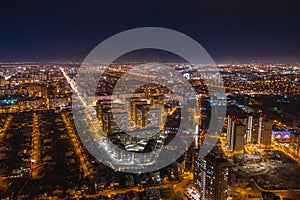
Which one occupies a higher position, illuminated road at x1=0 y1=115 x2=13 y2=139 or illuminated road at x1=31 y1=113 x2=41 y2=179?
illuminated road at x1=0 y1=115 x2=13 y2=139

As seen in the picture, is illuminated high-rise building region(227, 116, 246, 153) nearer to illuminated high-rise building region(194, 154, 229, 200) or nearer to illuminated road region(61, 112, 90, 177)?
illuminated high-rise building region(194, 154, 229, 200)

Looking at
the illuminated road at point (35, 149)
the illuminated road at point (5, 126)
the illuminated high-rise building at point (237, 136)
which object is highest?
the illuminated high-rise building at point (237, 136)

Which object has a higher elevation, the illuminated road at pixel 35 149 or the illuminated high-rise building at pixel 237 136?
the illuminated high-rise building at pixel 237 136

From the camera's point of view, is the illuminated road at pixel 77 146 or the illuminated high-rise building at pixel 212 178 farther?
the illuminated road at pixel 77 146

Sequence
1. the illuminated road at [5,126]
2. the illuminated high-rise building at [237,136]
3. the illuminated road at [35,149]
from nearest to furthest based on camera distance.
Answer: the illuminated road at [35,149] < the illuminated high-rise building at [237,136] < the illuminated road at [5,126]

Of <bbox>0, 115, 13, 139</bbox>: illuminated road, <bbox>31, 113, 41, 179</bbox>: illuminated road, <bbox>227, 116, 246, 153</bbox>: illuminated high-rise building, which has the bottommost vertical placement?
<bbox>31, 113, 41, 179</bbox>: illuminated road

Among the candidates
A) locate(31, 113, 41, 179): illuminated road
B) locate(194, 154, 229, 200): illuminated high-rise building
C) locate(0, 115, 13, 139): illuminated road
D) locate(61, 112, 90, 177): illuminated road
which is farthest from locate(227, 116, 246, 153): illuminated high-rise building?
locate(0, 115, 13, 139): illuminated road

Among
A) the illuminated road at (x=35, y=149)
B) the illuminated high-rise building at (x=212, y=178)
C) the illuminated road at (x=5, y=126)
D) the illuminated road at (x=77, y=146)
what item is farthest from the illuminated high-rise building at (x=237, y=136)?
the illuminated road at (x=5, y=126)

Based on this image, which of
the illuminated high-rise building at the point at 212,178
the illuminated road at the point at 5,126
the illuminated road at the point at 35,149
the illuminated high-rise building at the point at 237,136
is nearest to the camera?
the illuminated high-rise building at the point at 212,178

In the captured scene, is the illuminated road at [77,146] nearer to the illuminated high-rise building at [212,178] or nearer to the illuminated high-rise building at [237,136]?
the illuminated high-rise building at [212,178]

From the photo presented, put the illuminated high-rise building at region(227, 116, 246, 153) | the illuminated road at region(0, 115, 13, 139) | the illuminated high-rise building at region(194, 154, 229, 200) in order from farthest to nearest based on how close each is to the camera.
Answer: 1. the illuminated road at region(0, 115, 13, 139)
2. the illuminated high-rise building at region(227, 116, 246, 153)
3. the illuminated high-rise building at region(194, 154, 229, 200)

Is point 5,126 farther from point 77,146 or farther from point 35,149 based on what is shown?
point 77,146
